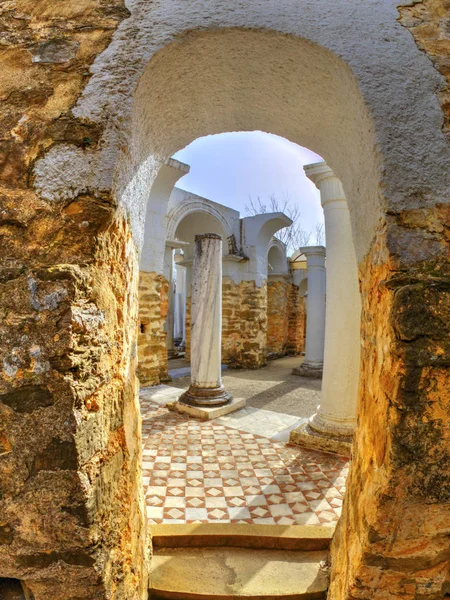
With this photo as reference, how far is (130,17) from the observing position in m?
1.37

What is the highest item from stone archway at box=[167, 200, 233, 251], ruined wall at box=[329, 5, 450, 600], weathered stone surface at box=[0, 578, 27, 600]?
stone archway at box=[167, 200, 233, 251]

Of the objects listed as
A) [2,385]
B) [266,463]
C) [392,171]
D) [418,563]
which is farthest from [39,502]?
[266,463]

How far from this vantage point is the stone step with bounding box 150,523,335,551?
7.05 feet

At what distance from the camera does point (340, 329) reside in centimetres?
379

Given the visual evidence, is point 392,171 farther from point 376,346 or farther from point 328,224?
point 328,224

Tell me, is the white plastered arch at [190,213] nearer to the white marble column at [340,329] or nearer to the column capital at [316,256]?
the column capital at [316,256]

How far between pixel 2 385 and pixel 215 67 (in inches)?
57.7

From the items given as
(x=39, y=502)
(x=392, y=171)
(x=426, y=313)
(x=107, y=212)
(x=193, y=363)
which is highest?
(x=392, y=171)

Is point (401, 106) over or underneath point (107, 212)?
over

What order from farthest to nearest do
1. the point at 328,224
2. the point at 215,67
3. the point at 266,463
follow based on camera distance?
1. the point at 328,224
2. the point at 266,463
3. the point at 215,67

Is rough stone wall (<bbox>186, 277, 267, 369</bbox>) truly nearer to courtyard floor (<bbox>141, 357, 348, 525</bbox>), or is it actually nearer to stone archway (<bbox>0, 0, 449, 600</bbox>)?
courtyard floor (<bbox>141, 357, 348, 525</bbox>)

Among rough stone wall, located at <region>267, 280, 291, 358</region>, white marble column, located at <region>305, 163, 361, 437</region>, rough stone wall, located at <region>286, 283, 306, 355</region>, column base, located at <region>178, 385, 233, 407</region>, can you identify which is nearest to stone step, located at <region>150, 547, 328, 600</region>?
white marble column, located at <region>305, 163, 361, 437</region>

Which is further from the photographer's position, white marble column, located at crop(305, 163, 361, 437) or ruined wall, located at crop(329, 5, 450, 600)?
white marble column, located at crop(305, 163, 361, 437)

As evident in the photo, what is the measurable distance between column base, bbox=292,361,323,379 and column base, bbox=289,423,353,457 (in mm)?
4449
